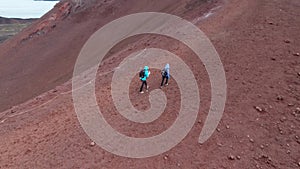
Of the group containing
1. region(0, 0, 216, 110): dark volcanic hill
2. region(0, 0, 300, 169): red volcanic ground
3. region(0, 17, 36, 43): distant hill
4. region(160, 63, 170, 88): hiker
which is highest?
region(160, 63, 170, 88): hiker

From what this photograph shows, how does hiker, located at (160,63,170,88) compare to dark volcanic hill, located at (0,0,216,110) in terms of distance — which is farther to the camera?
dark volcanic hill, located at (0,0,216,110)

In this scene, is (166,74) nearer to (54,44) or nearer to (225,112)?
(225,112)

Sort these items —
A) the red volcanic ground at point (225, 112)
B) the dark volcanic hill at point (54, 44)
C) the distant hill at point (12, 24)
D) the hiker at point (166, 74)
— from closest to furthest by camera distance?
the red volcanic ground at point (225, 112) → the hiker at point (166, 74) → the dark volcanic hill at point (54, 44) → the distant hill at point (12, 24)

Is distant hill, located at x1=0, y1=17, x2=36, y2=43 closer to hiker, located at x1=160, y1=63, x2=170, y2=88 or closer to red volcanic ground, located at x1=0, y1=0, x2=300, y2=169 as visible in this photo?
red volcanic ground, located at x1=0, y1=0, x2=300, y2=169

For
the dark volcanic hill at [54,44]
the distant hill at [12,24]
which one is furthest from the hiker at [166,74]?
the distant hill at [12,24]

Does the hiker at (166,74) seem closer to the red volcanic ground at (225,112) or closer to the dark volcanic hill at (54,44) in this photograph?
the red volcanic ground at (225,112)

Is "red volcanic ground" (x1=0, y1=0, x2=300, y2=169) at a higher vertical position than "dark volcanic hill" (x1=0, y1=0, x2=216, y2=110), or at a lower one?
higher

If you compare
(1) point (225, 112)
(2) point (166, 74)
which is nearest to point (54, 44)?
(2) point (166, 74)

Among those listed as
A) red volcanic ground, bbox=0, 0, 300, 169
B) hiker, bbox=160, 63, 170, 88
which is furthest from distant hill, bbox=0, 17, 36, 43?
hiker, bbox=160, 63, 170, 88

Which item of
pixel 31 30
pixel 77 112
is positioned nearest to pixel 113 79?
pixel 77 112

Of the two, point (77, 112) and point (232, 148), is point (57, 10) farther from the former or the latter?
point (232, 148)

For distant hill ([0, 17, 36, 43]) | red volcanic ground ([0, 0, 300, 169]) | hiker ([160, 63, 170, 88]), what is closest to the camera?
red volcanic ground ([0, 0, 300, 169])

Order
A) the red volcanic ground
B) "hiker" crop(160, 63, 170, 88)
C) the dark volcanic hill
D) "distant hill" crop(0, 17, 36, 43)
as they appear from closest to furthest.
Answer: the red volcanic ground < "hiker" crop(160, 63, 170, 88) < the dark volcanic hill < "distant hill" crop(0, 17, 36, 43)

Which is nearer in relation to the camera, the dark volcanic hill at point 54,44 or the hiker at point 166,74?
the hiker at point 166,74
